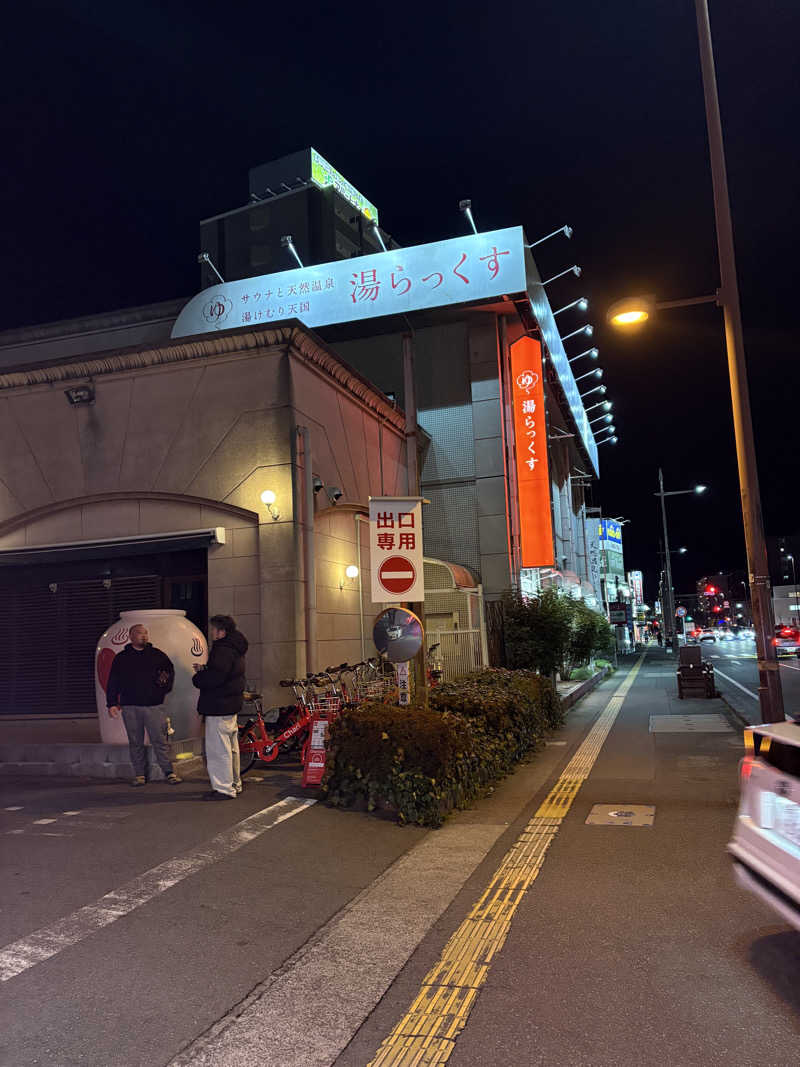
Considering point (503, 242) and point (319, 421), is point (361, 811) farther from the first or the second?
point (503, 242)

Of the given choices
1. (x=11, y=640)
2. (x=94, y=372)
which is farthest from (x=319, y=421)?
(x=11, y=640)

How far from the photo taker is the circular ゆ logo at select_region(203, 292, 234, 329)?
25.4 m

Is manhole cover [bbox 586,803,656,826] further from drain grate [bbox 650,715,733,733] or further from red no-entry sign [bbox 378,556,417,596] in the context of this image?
drain grate [bbox 650,715,733,733]

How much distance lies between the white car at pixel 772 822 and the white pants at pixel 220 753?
5474 millimetres

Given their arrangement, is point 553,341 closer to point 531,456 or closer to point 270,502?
point 531,456

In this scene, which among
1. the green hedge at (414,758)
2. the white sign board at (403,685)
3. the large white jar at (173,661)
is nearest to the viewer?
the green hedge at (414,758)

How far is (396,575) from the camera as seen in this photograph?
865cm

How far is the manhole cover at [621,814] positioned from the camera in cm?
687

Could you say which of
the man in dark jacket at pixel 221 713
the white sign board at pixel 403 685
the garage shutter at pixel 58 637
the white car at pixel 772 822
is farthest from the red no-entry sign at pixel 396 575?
the garage shutter at pixel 58 637

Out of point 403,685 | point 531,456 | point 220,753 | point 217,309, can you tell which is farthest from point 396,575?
point 217,309

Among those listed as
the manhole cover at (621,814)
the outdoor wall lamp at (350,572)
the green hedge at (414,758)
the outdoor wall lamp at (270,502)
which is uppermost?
the outdoor wall lamp at (270,502)

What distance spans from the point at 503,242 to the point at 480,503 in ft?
24.9

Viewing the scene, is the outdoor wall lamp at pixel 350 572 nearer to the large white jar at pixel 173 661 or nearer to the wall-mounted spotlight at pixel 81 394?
the large white jar at pixel 173 661

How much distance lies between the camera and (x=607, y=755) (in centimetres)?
1079
